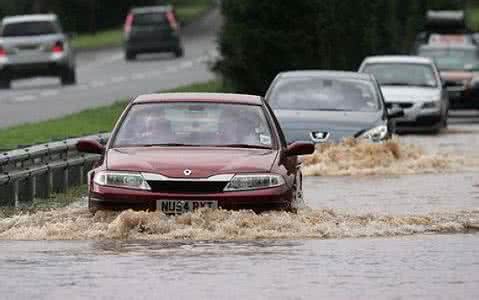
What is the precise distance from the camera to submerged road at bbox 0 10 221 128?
1572 inches

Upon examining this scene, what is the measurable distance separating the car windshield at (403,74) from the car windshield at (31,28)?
18716 millimetres

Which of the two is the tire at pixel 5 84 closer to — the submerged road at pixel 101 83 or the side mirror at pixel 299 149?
the submerged road at pixel 101 83

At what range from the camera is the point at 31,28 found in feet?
173

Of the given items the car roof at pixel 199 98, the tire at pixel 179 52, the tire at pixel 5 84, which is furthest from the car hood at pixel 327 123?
the tire at pixel 179 52

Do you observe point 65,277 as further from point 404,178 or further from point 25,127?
point 25,127

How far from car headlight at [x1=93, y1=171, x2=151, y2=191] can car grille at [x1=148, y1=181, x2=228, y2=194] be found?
0.29 ft

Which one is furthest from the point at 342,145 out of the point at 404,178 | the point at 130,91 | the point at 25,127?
the point at 130,91

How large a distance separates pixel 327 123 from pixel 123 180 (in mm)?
10406

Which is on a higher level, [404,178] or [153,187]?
[153,187]

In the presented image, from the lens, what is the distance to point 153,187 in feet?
50.2

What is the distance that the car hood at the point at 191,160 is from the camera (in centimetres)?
1534

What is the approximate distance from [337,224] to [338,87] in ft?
37.3

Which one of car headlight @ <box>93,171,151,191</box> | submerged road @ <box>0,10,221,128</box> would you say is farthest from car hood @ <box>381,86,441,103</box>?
car headlight @ <box>93,171,151,191</box>

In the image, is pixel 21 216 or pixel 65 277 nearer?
pixel 65 277
